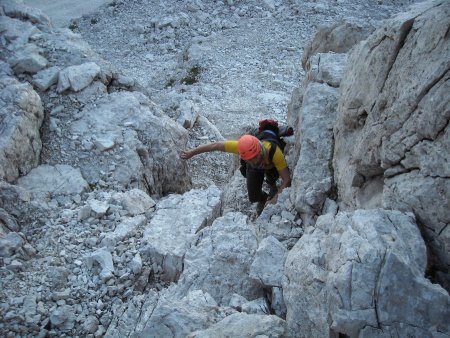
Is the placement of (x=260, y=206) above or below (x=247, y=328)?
below

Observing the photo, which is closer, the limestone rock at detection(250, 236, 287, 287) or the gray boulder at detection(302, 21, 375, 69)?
the limestone rock at detection(250, 236, 287, 287)

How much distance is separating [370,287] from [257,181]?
4.46 meters

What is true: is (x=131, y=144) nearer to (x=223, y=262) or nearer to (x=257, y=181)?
(x=257, y=181)

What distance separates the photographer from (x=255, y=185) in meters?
7.80

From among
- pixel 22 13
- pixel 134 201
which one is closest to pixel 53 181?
pixel 134 201

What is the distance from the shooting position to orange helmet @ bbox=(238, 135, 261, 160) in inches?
273

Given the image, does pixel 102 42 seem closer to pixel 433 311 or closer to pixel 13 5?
pixel 13 5

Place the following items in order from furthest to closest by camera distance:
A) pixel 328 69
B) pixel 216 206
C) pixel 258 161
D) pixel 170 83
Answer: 1. pixel 170 83
2. pixel 216 206
3. pixel 328 69
4. pixel 258 161

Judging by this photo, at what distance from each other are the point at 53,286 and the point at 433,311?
17.5 feet

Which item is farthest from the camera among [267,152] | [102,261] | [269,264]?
[267,152]

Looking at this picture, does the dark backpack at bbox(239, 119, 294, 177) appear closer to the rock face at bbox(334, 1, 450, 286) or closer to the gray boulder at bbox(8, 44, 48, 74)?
the rock face at bbox(334, 1, 450, 286)

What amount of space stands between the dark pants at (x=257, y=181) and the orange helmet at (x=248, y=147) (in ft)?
2.22

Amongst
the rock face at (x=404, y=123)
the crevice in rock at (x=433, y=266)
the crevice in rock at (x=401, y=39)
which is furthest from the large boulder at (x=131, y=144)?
the crevice in rock at (x=433, y=266)

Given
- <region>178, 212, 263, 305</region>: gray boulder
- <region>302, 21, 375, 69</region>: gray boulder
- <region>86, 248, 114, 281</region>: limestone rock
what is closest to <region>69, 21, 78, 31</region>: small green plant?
<region>302, 21, 375, 69</region>: gray boulder
